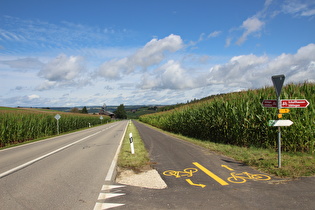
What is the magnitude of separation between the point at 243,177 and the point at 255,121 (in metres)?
5.37

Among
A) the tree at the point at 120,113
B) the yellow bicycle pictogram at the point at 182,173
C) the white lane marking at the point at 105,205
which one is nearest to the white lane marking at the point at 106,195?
the white lane marking at the point at 105,205

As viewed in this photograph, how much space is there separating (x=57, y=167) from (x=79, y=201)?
395 cm

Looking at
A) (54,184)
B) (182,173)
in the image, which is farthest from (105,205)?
(182,173)

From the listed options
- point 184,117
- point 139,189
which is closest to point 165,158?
point 139,189

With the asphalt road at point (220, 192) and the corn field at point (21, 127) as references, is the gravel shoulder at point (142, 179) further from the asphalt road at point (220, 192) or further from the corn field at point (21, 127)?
the corn field at point (21, 127)

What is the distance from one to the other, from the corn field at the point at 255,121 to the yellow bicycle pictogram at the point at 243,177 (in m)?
3.77

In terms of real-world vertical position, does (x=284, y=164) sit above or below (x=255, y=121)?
below

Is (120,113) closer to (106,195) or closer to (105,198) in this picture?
(106,195)

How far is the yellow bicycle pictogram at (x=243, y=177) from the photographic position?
5.76m

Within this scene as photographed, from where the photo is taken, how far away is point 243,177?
6004 millimetres

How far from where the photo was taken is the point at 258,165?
7047mm

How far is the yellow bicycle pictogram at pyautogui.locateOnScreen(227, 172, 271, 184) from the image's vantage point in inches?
227

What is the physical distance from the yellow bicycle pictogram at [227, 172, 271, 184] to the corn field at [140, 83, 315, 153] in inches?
149

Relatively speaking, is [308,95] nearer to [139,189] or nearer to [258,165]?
[258,165]
